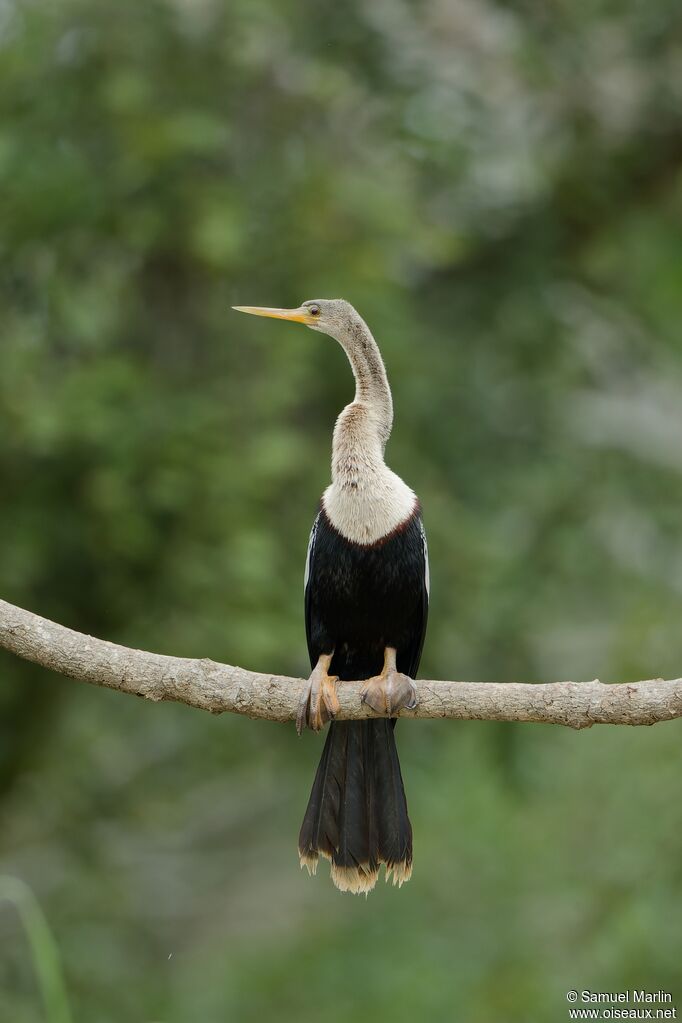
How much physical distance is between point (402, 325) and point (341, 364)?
0.47 m

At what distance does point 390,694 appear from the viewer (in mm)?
2570

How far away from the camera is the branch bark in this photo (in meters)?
2.42

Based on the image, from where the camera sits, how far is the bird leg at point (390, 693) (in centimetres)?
254

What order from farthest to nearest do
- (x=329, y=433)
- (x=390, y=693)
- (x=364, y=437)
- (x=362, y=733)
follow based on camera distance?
(x=329, y=433), (x=362, y=733), (x=390, y=693), (x=364, y=437)

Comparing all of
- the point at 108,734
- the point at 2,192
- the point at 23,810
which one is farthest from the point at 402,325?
the point at 23,810

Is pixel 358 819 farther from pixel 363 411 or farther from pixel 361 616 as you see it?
pixel 363 411

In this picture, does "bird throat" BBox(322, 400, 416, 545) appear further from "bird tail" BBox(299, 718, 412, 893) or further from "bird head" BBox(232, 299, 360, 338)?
"bird tail" BBox(299, 718, 412, 893)

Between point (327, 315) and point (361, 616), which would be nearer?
point (327, 315)

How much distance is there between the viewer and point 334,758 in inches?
114

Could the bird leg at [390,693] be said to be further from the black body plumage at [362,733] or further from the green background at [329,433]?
the green background at [329,433]

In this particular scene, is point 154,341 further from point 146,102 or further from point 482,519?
point 482,519

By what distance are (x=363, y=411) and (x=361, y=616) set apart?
58 cm

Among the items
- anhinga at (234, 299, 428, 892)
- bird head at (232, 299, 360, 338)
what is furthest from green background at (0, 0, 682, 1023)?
bird head at (232, 299, 360, 338)

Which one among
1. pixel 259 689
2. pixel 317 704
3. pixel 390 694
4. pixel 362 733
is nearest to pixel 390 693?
pixel 390 694
